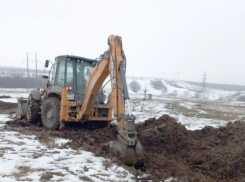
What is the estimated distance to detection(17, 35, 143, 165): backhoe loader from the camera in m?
5.46

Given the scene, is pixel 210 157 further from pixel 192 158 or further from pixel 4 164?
pixel 4 164

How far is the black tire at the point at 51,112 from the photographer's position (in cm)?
856

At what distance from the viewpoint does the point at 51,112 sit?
885cm

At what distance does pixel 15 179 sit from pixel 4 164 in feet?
2.72

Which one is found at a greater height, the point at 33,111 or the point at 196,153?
the point at 33,111

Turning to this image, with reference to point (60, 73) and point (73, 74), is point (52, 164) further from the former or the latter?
point (60, 73)

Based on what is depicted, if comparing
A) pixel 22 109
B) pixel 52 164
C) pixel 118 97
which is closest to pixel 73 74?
pixel 118 97

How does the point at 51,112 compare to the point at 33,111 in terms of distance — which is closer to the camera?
the point at 51,112

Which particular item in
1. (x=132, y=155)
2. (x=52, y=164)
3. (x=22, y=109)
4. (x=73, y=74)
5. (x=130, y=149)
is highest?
(x=73, y=74)

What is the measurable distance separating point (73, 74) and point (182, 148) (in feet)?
13.9

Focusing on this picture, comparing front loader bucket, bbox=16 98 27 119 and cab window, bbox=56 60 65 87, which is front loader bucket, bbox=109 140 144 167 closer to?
cab window, bbox=56 60 65 87

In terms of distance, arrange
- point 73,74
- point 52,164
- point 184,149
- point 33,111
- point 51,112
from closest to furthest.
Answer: point 52,164 → point 184,149 → point 73,74 → point 51,112 → point 33,111

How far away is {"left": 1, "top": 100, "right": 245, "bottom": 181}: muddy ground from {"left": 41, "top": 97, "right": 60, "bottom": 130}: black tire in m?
0.37

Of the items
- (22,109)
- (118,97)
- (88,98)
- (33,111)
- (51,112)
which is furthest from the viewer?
(22,109)
